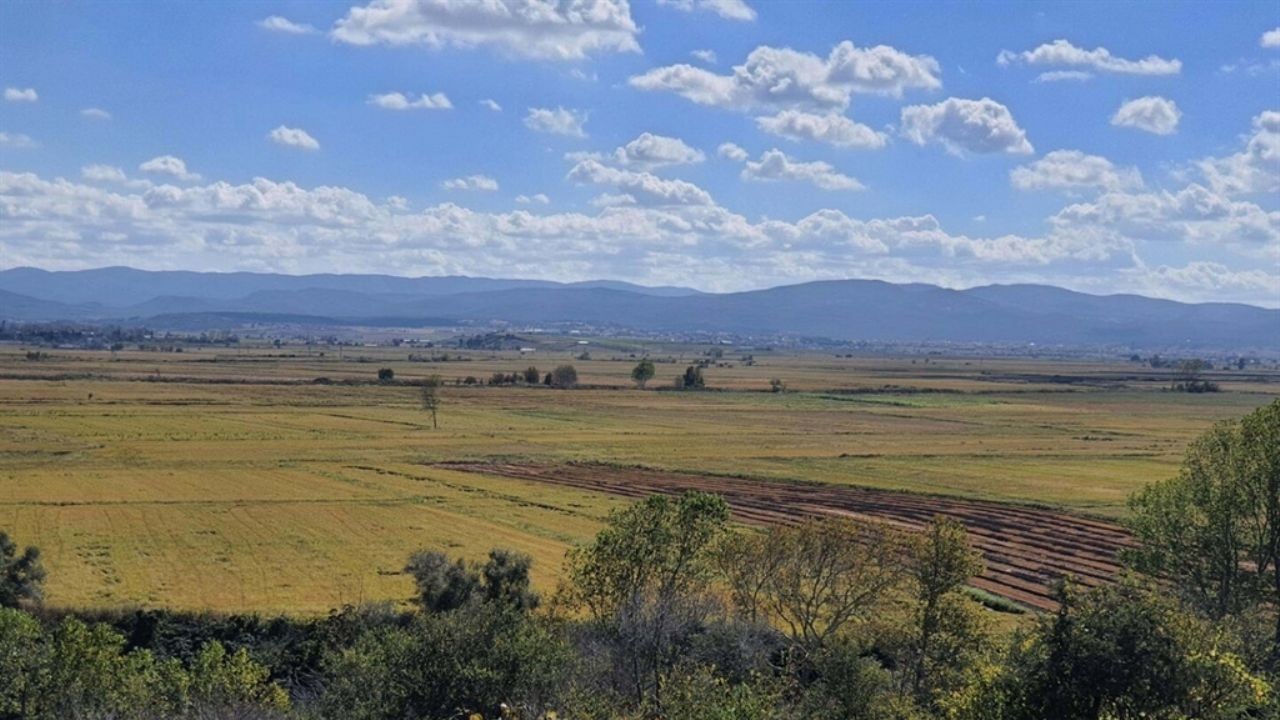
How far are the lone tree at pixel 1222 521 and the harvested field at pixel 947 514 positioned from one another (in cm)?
805

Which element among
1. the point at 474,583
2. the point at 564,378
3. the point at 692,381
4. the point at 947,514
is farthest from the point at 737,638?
the point at 692,381

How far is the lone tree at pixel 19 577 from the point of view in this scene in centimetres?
3841

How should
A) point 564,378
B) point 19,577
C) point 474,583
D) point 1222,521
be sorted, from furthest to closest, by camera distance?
point 564,378 < point 474,583 < point 19,577 < point 1222,521

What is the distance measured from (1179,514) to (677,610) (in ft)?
58.2

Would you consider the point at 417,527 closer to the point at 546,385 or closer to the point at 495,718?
the point at 495,718

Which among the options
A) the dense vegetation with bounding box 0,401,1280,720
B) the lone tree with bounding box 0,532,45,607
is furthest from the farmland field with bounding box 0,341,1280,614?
the dense vegetation with bounding box 0,401,1280,720

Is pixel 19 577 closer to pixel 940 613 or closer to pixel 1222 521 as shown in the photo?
pixel 940 613

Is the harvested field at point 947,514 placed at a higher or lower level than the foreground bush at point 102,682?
lower

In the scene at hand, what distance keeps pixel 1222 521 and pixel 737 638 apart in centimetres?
1604

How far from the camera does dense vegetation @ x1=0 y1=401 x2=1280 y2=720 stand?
18.3 meters

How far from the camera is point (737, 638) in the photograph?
105 ft

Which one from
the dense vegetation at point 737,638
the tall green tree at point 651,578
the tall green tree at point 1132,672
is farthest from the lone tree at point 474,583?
the tall green tree at point 1132,672

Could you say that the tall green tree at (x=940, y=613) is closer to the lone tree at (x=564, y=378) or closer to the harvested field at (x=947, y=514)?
the harvested field at (x=947, y=514)

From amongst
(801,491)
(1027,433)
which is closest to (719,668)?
(801,491)
